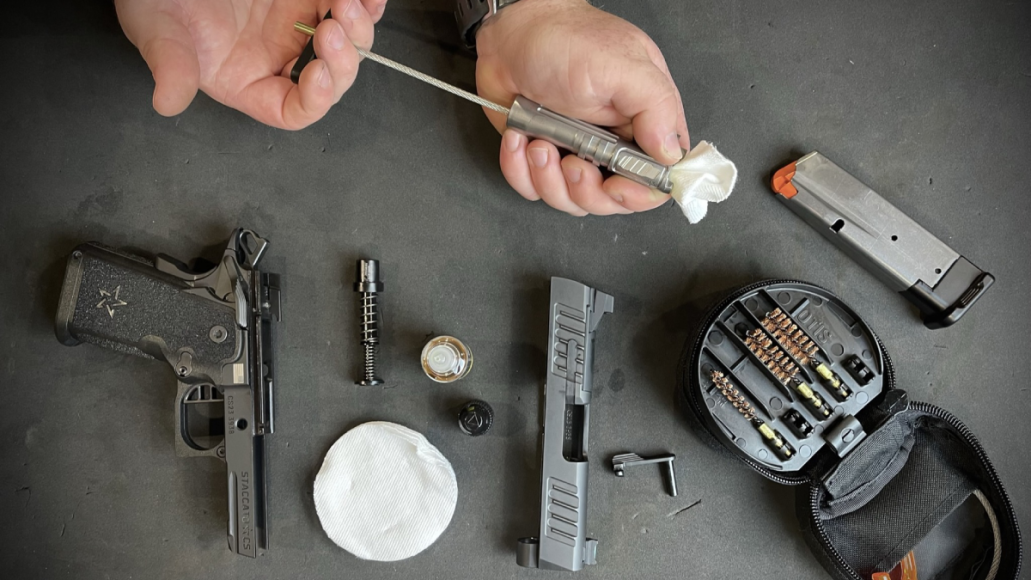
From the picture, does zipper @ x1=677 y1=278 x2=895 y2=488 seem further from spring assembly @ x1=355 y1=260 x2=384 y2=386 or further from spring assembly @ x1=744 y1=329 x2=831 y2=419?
spring assembly @ x1=355 y1=260 x2=384 y2=386

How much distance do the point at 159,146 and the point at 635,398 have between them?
1.31 m

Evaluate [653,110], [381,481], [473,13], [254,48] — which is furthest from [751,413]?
[254,48]

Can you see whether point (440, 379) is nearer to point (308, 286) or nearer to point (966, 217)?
point (308, 286)

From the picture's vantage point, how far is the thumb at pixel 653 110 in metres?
1.14

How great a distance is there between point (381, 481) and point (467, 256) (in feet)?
1.92

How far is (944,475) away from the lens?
1358mm

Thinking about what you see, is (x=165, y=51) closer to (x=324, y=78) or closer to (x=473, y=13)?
(x=324, y=78)

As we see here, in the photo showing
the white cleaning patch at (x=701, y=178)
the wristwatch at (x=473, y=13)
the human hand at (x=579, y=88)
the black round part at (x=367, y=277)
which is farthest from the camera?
the black round part at (x=367, y=277)

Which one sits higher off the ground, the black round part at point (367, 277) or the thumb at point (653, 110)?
the thumb at point (653, 110)

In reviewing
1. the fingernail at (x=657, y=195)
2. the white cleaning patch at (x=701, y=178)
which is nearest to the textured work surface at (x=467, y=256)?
the fingernail at (x=657, y=195)

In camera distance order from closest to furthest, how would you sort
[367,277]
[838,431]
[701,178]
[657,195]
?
[701,178]
[657,195]
[838,431]
[367,277]

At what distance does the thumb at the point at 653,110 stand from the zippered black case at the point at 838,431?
1.25 ft

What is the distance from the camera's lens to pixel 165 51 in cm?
113

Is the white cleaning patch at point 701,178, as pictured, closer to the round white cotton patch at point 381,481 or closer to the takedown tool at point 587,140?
the takedown tool at point 587,140
